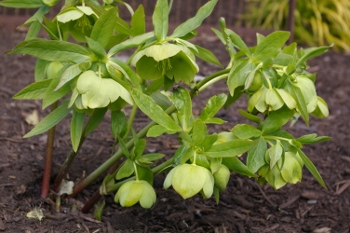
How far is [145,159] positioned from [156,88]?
0.56 ft

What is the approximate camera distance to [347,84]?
3.07 m

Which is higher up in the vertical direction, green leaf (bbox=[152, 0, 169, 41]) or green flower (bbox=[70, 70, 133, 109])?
green leaf (bbox=[152, 0, 169, 41])

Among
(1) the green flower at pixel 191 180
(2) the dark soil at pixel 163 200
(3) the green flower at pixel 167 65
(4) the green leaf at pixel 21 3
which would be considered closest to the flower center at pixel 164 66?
(3) the green flower at pixel 167 65

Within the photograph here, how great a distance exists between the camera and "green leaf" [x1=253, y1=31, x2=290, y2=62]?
124 centimetres

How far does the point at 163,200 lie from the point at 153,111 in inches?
21.5

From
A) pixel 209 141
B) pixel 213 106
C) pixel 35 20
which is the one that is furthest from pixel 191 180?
pixel 35 20

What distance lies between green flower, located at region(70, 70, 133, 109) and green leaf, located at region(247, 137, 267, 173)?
31 centimetres

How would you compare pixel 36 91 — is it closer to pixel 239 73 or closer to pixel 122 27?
pixel 122 27

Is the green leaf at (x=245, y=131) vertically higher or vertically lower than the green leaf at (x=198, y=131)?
lower

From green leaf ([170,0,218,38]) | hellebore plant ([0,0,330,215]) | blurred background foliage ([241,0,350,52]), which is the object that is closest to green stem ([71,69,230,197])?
hellebore plant ([0,0,330,215])

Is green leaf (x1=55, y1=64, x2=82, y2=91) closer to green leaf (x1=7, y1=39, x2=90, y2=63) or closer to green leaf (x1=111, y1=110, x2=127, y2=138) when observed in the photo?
green leaf (x1=7, y1=39, x2=90, y2=63)

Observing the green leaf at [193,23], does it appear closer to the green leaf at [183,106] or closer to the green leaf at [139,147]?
the green leaf at [183,106]

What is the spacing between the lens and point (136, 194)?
131 cm

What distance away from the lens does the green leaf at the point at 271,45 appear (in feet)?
4.05
